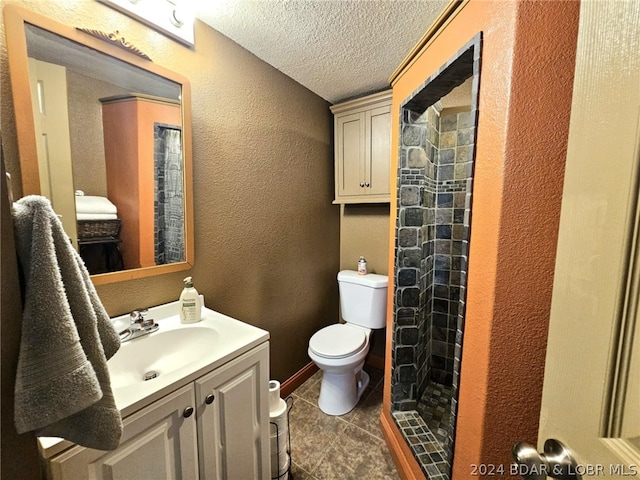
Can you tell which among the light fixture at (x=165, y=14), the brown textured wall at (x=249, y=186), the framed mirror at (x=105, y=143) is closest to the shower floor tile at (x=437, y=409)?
the brown textured wall at (x=249, y=186)

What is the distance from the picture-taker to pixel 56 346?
16.1 inches

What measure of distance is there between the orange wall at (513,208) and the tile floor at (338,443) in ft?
2.38

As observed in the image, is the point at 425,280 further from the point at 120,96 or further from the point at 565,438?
the point at 120,96

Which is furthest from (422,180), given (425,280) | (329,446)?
(329,446)

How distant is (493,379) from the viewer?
0.74m

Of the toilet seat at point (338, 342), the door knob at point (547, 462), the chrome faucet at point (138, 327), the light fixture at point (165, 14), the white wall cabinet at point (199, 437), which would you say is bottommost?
the toilet seat at point (338, 342)

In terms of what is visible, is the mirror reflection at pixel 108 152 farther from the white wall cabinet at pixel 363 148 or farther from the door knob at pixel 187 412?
the white wall cabinet at pixel 363 148

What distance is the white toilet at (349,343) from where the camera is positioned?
5.16ft

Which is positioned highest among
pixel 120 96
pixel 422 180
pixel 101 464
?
pixel 120 96

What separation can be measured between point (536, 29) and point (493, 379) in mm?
934

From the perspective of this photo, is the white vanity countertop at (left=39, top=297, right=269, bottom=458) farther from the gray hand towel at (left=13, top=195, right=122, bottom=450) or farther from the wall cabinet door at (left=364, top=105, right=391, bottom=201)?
the wall cabinet door at (left=364, top=105, right=391, bottom=201)

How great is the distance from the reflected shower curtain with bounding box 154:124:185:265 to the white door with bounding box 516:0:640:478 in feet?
4.36

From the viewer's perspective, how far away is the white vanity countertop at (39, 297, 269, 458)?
0.72 meters

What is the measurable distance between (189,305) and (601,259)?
4.11 ft
